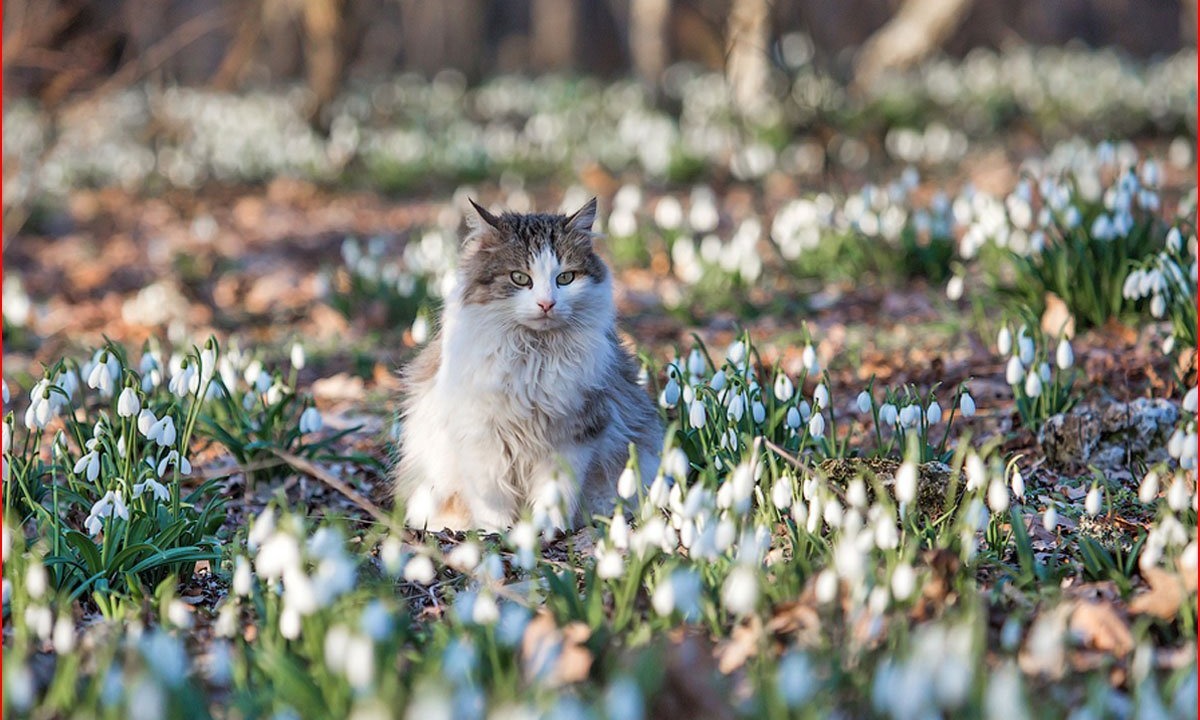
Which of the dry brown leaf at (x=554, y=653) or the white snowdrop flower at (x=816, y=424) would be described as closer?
the dry brown leaf at (x=554, y=653)

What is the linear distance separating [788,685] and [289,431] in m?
3.13

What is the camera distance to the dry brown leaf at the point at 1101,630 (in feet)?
9.00

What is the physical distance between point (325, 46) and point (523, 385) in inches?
375

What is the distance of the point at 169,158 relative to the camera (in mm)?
13320

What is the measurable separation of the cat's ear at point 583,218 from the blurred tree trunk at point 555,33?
21557mm

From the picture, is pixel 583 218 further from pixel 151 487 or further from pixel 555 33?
pixel 555 33

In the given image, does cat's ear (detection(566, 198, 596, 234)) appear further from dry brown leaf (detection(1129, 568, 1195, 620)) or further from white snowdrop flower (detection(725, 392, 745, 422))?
dry brown leaf (detection(1129, 568, 1195, 620))

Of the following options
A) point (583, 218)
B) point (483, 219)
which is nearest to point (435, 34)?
point (583, 218)

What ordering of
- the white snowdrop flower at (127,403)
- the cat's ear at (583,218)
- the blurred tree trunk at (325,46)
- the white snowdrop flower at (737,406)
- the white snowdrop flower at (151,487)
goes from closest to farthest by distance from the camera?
the white snowdrop flower at (151,487) < the white snowdrop flower at (127,403) < the white snowdrop flower at (737,406) < the cat's ear at (583,218) < the blurred tree trunk at (325,46)

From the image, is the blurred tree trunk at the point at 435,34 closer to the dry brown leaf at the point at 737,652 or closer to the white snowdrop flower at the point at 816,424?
the white snowdrop flower at the point at 816,424

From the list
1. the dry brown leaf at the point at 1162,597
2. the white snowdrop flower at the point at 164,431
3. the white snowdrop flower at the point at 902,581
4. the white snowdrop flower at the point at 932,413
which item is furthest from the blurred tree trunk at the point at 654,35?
the white snowdrop flower at the point at 902,581

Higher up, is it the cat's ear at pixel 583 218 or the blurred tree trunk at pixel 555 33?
the blurred tree trunk at pixel 555 33

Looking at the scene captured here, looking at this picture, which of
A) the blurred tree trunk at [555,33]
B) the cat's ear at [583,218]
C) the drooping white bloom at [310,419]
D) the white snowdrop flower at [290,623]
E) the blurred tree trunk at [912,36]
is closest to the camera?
the white snowdrop flower at [290,623]

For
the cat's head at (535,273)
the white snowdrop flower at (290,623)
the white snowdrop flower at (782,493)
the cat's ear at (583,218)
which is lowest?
the white snowdrop flower at (290,623)
